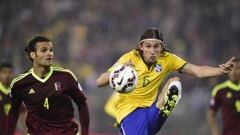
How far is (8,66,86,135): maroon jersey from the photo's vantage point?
8.27 meters

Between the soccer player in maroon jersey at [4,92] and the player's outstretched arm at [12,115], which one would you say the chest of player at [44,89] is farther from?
the soccer player in maroon jersey at [4,92]

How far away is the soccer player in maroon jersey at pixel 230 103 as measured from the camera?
1068 cm

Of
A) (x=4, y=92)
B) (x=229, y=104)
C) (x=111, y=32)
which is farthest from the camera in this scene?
(x=111, y=32)

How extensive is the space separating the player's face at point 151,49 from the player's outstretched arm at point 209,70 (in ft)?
1.39

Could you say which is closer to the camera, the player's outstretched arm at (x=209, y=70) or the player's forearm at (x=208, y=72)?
the player's outstretched arm at (x=209, y=70)

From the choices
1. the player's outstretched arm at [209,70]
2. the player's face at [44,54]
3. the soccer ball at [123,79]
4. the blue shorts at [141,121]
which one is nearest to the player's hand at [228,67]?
the player's outstretched arm at [209,70]

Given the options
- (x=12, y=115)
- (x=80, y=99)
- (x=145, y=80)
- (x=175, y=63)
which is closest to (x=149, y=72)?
(x=145, y=80)

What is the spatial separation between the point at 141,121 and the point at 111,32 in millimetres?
9588

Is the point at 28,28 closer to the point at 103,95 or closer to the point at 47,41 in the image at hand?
the point at 103,95

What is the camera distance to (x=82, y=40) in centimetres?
1827

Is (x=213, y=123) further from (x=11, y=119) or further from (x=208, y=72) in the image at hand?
(x=11, y=119)

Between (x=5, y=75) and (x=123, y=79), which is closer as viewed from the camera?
(x=123, y=79)

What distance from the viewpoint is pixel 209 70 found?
8.51 meters

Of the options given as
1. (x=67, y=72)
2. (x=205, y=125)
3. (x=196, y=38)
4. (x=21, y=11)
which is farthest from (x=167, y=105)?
(x=21, y=11)
